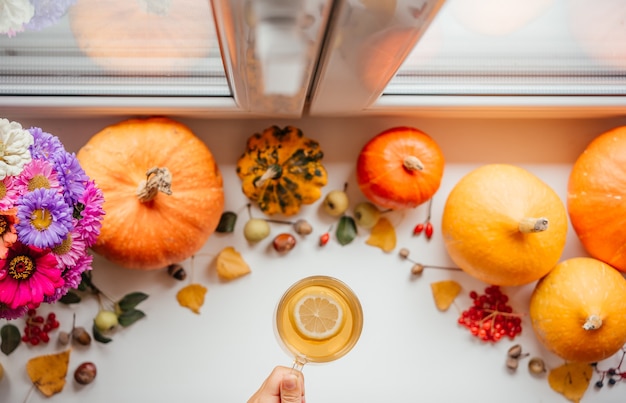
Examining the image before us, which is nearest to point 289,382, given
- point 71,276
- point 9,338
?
point 71,276

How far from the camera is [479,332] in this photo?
134 centimetres

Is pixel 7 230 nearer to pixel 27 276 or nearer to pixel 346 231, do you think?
pixel 27 276

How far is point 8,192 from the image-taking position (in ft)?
2.79

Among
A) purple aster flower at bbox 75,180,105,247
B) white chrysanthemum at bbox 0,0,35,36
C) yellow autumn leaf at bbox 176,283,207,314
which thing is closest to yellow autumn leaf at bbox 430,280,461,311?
yellow autumn leaf at bbox 176,283,207,314

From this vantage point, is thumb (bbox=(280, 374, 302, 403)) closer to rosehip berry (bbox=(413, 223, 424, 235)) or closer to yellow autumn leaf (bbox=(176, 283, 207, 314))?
yellow autumn leaf (bbox=(176, 283, 207, 314))

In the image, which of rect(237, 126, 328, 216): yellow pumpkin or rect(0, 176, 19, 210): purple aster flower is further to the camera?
rect(237, 126, 328, 216): yellow pumpkin

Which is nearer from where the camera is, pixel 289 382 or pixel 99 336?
pixel 289 382

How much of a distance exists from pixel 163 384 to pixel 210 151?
1.83 ft

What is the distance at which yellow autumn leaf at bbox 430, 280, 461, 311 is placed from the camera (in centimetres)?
135

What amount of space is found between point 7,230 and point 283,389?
0.51 m

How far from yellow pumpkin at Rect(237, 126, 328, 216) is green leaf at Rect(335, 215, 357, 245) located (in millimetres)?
96

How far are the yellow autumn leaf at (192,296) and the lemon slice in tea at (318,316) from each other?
0.30 meters

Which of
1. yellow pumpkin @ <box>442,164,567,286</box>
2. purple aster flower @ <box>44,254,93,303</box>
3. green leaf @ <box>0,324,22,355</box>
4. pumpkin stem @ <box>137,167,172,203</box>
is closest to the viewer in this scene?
purple aster flower @ <box>44,254,93,303</box>

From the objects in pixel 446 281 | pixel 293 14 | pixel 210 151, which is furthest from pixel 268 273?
pixel 293 14
